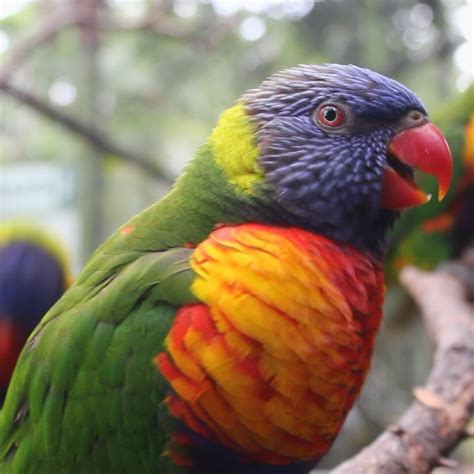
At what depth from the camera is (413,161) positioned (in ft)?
4.66

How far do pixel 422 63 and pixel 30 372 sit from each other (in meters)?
3.76

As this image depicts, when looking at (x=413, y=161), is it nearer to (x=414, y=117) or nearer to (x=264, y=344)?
(x=414, y=117)

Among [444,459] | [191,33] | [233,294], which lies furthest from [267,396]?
[191,33]

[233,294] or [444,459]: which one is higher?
[233,294]

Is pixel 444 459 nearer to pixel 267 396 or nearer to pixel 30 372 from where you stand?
pixel 267 396

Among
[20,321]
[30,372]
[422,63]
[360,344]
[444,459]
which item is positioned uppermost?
[422,63]

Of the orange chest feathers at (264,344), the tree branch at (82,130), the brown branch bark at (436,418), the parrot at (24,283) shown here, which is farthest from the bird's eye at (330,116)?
the tree branch at (82,130)

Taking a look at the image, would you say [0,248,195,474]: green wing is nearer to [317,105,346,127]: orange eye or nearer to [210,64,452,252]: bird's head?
[210,64,452,252]: bird's head

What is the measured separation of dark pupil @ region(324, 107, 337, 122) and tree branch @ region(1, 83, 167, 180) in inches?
90.1

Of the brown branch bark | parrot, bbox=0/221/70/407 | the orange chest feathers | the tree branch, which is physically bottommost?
the brown branch bark

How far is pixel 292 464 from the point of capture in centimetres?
140

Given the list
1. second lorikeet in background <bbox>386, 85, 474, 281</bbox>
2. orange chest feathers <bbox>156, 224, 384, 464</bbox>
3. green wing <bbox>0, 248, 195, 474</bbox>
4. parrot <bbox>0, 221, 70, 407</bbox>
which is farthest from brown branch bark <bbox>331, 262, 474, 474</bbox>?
parrot <bbox>0, 221, 70, 407</bbox>

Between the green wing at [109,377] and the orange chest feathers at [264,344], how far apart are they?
0.05 metres

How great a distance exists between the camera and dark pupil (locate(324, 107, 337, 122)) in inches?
56.6
